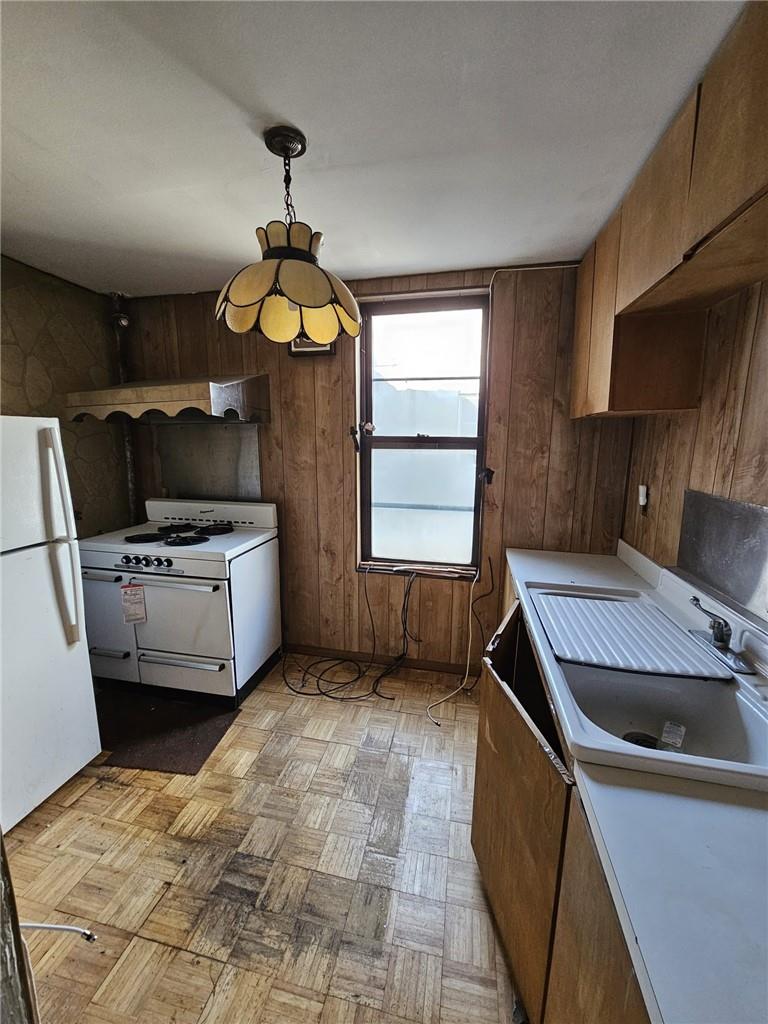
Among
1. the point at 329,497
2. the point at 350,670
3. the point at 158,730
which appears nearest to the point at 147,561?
the point at 158,730

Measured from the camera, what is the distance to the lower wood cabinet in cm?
62

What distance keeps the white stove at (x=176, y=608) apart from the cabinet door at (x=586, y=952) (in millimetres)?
1784

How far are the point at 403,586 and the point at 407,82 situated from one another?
2.20 meters

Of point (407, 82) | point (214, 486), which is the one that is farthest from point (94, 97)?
point (214, 486)

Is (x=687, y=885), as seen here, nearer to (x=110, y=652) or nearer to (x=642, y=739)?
(x=642, y=739)

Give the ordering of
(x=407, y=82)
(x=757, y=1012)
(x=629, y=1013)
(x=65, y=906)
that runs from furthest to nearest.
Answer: (x=65, y=906) → (x=407, y=82) → (x=629, y=1013) → (x=757, y=1012)

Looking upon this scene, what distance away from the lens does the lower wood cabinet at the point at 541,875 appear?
624 mm

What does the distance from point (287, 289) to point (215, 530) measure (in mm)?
1756

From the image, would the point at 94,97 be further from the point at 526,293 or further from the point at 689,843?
the point at 689,843

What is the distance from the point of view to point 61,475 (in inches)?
64.5

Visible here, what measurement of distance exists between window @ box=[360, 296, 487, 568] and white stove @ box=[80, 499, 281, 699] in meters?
0.85

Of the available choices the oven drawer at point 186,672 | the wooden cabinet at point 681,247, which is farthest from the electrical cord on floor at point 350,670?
the wooden cabinet at point 681,247

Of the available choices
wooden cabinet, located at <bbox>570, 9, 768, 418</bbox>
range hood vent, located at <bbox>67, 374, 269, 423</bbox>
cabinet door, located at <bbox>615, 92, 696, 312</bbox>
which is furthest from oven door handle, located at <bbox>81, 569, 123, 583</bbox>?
cabinet door, located at <bbox>615, 92, 696, 312</bbox>

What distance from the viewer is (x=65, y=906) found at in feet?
4.26
